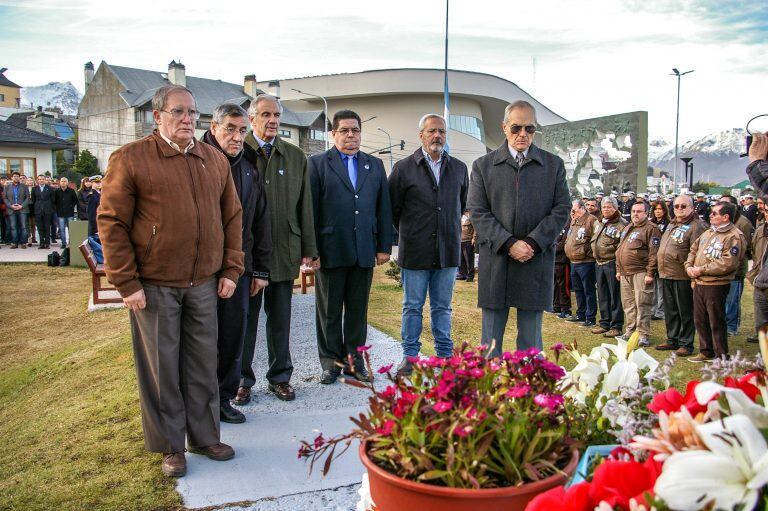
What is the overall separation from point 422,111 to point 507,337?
197ft

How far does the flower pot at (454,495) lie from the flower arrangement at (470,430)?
27 millimetres

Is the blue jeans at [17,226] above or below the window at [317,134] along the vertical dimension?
Result: below

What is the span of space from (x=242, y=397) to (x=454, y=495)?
3.68m

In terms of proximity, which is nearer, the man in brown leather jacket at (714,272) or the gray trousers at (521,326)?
the gray trousers at (521,326)

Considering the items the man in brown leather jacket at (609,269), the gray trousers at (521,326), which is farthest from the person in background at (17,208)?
the gray trousers at (521,326)

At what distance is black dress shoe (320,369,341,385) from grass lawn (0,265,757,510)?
1486 mm

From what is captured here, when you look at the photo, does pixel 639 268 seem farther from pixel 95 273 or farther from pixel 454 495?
pixel 454 495

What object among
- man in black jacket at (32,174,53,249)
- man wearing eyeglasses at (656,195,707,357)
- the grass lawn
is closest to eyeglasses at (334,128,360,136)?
the grass lawn

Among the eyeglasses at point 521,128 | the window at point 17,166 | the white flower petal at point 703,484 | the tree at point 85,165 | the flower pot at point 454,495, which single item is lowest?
the flower pot at point 454,495

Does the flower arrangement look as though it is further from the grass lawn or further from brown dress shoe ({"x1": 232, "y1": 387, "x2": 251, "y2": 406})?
brown dress shoe ({"x1": 232, "y1": 387, "x2": 251, "y2": 406})

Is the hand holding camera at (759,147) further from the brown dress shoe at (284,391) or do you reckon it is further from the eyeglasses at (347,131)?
the brown dress shoe at (284,391)

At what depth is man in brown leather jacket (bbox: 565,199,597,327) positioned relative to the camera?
33.3 feet

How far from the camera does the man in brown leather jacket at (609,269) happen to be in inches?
372

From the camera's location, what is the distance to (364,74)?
66.1m
